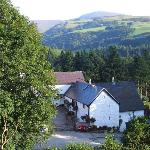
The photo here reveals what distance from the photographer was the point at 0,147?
3114 cm

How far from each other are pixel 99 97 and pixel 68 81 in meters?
17.2

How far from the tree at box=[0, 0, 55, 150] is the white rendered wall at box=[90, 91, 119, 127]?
23.3 meters

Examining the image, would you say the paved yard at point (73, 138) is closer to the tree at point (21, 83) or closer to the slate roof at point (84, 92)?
the slate roof at point (84, 92)

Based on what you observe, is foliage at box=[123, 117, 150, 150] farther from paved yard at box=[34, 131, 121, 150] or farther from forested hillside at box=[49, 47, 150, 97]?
forested hillside at box=[49, 47, 150, 97]

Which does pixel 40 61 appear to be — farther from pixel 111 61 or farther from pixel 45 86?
pixel 111 61

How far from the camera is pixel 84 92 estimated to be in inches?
2340

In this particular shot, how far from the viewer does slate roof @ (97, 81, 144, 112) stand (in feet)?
187

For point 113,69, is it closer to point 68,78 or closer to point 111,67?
point 111,67

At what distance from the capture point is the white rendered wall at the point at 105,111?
182ft

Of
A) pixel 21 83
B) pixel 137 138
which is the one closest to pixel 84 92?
pixel 21 83

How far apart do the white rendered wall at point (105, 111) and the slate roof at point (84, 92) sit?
859mm

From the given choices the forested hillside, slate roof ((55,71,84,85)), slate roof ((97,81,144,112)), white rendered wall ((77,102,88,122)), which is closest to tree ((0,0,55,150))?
white rendered wall ((77,102,88,122))

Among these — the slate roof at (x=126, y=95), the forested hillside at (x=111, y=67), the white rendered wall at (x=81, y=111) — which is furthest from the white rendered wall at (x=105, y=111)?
the forested hillside at (x=111, y=67)

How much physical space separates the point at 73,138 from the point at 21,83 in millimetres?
20037
